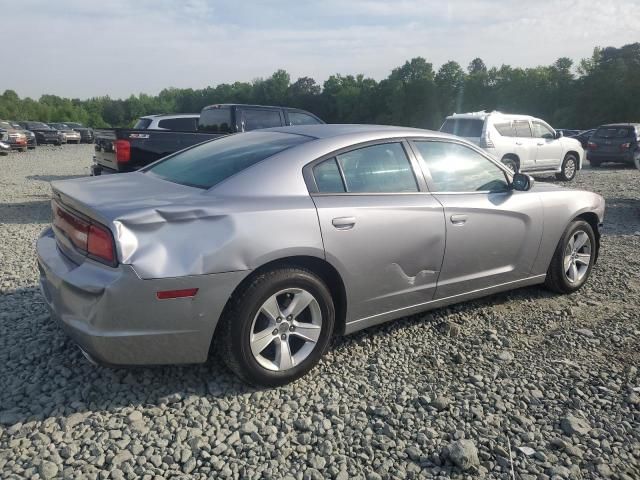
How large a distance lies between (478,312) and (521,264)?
1.71 feet

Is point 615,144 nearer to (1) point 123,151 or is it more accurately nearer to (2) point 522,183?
(2) point 522,183

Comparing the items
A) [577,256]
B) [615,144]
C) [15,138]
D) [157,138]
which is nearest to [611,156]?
[615,144]

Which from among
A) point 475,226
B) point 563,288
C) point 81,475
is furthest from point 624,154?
point 81,475

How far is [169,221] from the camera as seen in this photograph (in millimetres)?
2734

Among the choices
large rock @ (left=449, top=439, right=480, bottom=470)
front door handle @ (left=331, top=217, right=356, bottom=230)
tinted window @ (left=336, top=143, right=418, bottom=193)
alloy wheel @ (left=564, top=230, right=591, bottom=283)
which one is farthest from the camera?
alloy wheel @ (left=564, top=230, right=591, bottom=283)

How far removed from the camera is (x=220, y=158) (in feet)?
11.8

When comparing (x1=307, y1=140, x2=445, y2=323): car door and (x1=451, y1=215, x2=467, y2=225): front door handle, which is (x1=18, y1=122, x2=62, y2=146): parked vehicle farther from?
(x1=451, y1=215, x2=467, y2=225): front door handle

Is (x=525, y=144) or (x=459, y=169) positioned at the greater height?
(x=459, y=169)

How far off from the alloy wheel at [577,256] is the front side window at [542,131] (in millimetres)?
9341

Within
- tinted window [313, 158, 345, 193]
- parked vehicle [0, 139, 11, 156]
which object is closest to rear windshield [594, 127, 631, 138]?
tinted window [313, 158, 345, 193]

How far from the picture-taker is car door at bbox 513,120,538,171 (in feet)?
42.3

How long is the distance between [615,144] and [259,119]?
43.4 feet

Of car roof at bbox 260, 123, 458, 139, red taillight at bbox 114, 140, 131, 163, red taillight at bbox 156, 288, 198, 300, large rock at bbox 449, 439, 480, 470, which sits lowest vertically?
large rock at bbox 449, 439, 480, 470

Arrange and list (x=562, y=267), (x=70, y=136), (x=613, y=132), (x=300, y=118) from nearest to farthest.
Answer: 1. (x=562, y=267)
2. (x=300, y=118)
3. (x=613, y=132)
4. (x=70, y=136)
